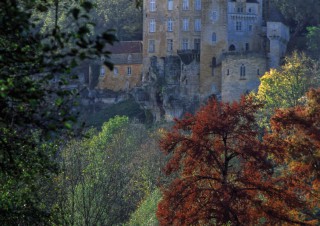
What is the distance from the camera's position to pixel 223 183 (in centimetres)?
2769

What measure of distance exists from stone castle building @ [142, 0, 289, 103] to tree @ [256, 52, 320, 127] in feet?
30.3

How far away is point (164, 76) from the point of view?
8244 cm

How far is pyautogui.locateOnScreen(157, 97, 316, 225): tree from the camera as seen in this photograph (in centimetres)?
2709

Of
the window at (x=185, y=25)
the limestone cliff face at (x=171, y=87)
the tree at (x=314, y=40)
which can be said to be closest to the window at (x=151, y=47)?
the limestone cliff face at (x=171, y=87)

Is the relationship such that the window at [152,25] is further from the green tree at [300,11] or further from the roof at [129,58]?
the green tree at [300,11]

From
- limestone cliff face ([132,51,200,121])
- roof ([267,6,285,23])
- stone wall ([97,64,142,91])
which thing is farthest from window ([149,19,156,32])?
roof ([267,6,285,23])

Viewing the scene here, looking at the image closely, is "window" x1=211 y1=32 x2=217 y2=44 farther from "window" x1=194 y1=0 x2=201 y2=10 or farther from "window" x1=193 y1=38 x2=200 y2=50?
"window" x1=194 y1=0 x2=201 y2=10

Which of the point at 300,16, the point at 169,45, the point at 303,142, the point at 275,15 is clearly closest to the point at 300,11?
the point at 300,16

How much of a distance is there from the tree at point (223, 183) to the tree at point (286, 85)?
35022 millimetres

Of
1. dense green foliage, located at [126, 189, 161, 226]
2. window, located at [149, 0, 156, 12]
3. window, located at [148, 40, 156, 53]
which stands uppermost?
window, located at [149, 0, 156, 12]

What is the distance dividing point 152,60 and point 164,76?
7.81 ft

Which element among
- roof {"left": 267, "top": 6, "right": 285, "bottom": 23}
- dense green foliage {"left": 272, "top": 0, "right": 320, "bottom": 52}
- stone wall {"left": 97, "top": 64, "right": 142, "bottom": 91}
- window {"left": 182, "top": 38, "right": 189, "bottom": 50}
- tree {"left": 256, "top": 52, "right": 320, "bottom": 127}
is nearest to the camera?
tree {"left": 256, "top": 52, "right": 320, "bottom": 127}

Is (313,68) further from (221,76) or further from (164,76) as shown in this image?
(164,76)

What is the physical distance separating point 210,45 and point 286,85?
15180 millimetres
